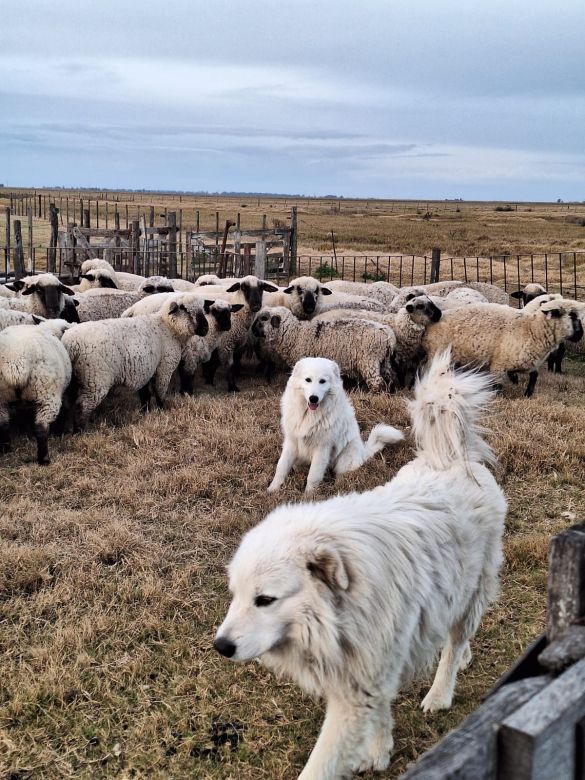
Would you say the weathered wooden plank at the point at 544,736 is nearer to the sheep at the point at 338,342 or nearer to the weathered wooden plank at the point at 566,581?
the weathered wooden plank at the point at 566,581

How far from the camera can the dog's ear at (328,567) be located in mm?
2859

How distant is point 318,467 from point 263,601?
393 cm

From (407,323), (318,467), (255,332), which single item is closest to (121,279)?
(255,332)

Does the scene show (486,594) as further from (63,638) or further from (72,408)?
(72,408)

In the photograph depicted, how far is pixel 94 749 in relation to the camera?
3424mm

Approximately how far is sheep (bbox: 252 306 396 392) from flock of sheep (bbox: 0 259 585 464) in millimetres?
16

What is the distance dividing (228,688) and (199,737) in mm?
382

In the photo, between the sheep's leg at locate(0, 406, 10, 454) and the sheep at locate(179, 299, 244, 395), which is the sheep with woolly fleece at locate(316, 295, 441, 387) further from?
the sheep's leg at locate(0, 406, 10, 454)

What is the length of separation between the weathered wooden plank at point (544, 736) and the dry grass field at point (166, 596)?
82.4 inches

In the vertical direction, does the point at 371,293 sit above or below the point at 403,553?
above

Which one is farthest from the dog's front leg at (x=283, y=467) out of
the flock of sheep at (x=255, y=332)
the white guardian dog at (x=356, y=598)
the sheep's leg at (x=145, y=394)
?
the sheep's leg at (x=145, y=394)

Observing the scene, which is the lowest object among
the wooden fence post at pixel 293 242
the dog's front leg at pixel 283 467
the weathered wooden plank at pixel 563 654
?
the dog's front leg at pixel 283 467

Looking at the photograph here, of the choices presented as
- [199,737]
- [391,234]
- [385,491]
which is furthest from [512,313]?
[391,234]

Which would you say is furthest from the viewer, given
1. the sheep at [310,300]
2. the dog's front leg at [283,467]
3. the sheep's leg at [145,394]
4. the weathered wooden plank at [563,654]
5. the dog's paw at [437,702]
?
the sheep at [310,300]
